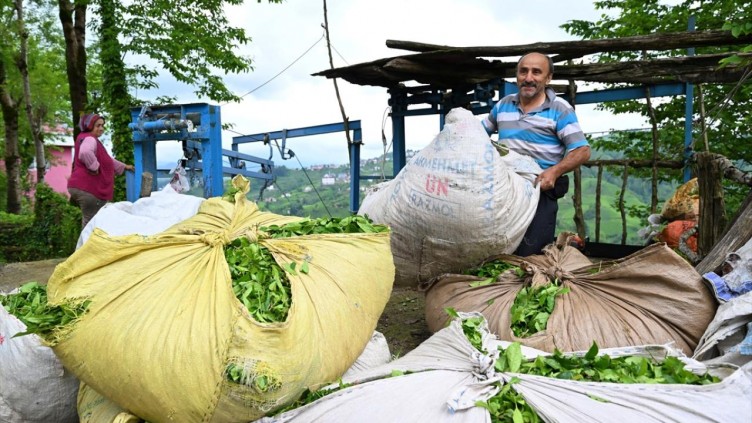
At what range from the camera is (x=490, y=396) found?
1.65 m

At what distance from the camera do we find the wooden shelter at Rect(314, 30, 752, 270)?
176 inches

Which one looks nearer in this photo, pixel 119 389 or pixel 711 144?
pixel 119 389

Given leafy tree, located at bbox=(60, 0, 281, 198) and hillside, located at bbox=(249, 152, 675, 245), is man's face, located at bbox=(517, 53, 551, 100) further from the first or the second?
leafy tree, located at bbox=(60, 0, 281, 198)

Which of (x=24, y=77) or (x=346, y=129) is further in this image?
(x=24, y=77)

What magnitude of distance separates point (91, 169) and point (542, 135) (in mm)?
4777

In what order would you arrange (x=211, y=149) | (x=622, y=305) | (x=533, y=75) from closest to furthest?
(x=622, y=305) < (x=533, y=75) < (x=211, y=149)

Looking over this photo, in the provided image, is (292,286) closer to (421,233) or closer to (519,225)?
(421,233)

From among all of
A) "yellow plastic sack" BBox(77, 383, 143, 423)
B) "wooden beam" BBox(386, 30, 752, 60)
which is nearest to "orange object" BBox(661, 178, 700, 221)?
"wooden beam" BBox(386, 30, 752, 60)

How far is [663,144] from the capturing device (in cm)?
842

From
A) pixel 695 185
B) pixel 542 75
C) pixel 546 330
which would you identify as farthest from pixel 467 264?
pixel 695 185

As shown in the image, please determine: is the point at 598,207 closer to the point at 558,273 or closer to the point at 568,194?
the point at 568,194

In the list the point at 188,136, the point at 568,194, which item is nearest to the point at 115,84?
the point at 188,136

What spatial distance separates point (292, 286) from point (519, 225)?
1293 millimetres

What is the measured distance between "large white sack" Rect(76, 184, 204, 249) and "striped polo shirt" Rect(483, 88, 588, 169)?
2003 millimetres
